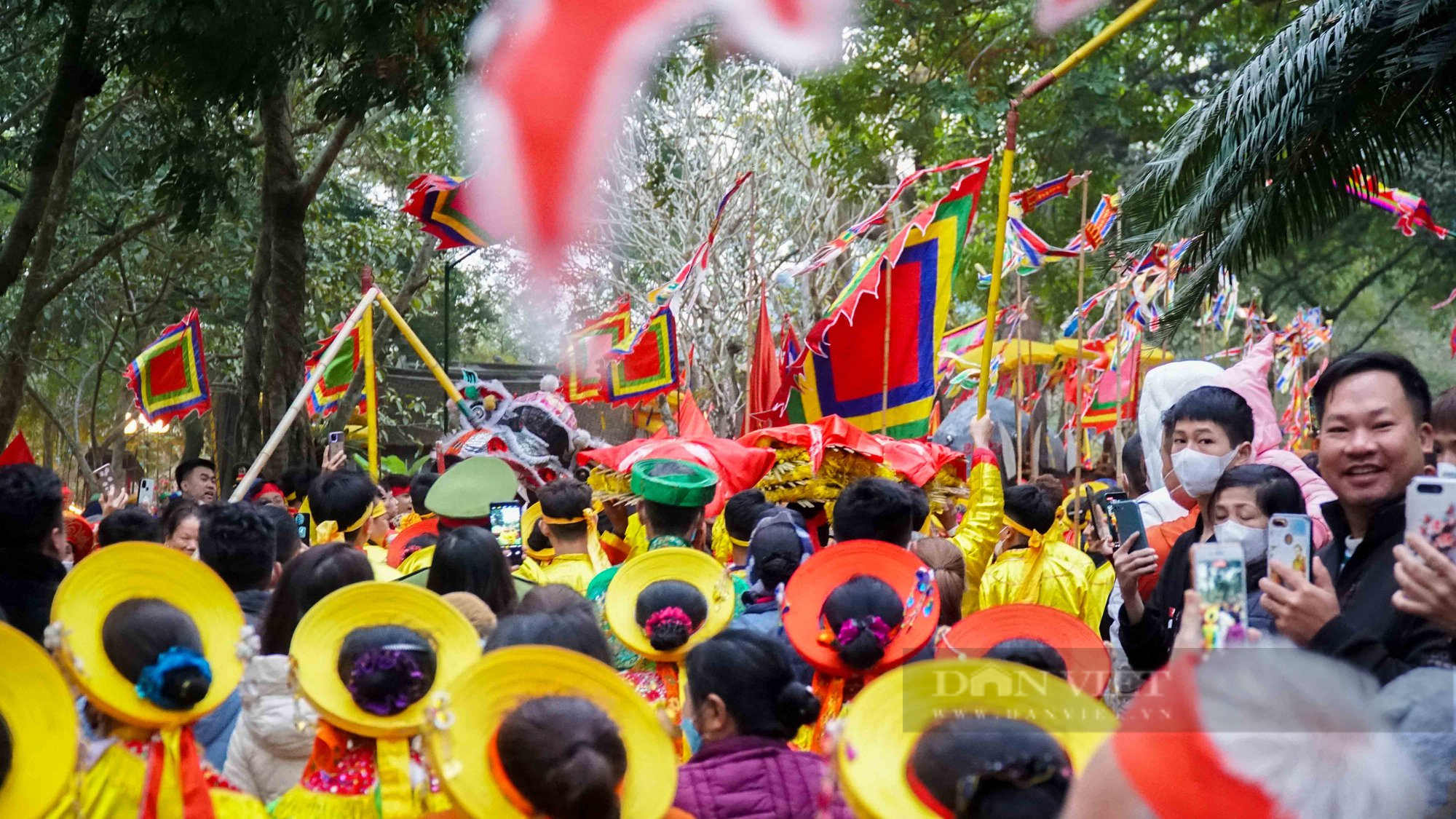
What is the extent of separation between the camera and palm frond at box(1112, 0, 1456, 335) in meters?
6.42

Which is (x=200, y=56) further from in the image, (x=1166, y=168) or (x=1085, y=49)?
(x=1166, y=168)

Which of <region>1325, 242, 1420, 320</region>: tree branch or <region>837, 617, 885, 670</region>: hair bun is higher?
<region>1325, 242, 1420, 320</region>: tree branch

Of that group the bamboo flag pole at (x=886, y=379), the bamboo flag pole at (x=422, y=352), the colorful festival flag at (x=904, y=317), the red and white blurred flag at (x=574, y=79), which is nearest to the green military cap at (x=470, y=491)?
the red and white blurred flag at (x=574, y=79)

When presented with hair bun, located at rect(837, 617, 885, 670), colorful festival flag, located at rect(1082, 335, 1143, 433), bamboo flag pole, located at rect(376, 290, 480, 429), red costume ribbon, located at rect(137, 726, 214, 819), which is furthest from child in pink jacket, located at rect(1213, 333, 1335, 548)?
bamboo flag pole, located at rect(376, 290, 480, 429)

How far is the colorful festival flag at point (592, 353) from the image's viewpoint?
11.7 m

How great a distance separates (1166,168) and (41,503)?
570 cm

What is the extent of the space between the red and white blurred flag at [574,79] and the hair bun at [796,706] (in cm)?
359

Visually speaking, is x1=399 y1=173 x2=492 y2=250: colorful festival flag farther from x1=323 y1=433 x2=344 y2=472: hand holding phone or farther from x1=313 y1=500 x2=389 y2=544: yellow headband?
x1=313 y1=500 x2=389 y2=544: yellow headband

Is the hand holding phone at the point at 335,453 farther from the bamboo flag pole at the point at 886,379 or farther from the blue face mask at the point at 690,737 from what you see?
the blue face mask at the point at 690,737

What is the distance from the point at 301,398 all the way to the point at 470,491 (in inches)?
101

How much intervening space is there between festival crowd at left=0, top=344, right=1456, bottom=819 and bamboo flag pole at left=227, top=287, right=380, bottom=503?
107 inches

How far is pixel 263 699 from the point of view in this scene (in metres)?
3.16

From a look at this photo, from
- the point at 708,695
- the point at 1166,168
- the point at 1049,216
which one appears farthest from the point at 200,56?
the point at 1049,216

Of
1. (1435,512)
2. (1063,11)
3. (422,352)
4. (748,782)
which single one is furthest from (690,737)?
(422,352)
